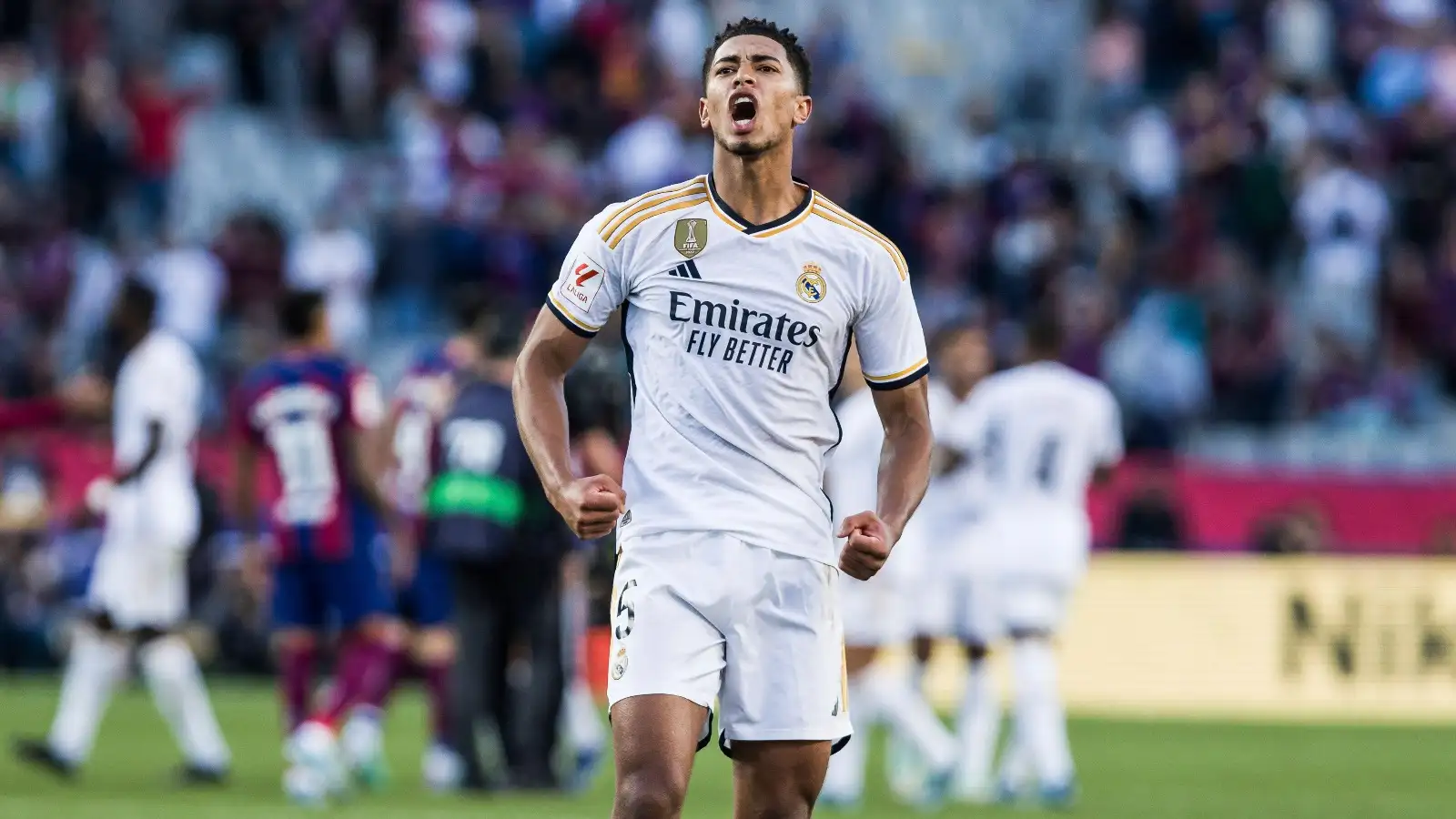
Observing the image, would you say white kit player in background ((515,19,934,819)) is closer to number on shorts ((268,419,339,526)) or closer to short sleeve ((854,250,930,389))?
short sleeve ((854,250,930,389))

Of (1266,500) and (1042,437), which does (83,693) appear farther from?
(1266,500)

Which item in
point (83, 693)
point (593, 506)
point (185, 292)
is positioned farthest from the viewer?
point (185, 292)

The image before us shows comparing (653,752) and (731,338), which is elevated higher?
(731,338)

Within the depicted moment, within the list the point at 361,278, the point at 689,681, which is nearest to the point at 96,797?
the point at 689,681

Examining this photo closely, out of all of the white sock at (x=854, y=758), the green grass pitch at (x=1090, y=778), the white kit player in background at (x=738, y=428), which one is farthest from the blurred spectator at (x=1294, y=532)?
the white kit player in background at (x=738, y=428)

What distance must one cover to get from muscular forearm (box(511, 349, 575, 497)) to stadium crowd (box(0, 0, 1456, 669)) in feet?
49.4

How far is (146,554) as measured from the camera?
42.5ft

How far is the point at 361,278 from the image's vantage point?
22.8 metres

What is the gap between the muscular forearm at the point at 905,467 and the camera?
6.31 meters

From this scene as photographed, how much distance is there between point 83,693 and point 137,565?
29.5 inches

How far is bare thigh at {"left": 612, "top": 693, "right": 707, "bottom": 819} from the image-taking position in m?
5.80

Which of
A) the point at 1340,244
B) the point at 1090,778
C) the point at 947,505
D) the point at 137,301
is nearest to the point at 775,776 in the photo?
the point at 137,301

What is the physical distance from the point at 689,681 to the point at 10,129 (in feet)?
64.0

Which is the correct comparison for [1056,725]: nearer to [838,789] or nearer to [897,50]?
[838,789]
